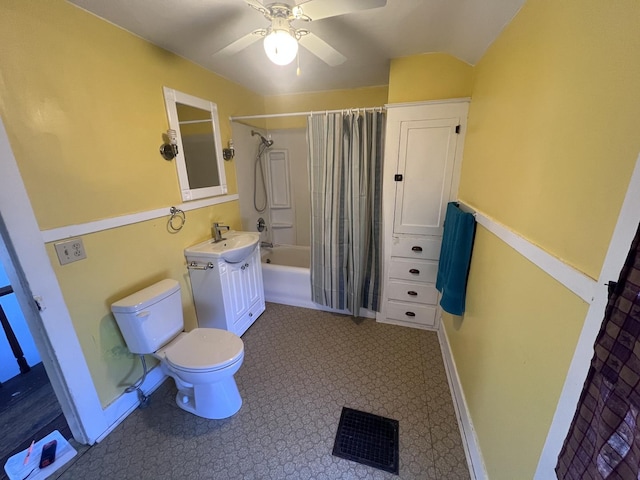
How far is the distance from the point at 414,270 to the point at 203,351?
5.74 feet

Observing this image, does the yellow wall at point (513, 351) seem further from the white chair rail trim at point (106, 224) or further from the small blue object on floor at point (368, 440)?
the white chair rail trim at point (106, 224)

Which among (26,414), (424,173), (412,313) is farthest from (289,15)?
(26,414)

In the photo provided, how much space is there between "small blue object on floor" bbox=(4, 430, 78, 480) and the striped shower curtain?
1921mm

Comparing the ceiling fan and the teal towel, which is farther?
the teal towel

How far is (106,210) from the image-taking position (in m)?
1.44

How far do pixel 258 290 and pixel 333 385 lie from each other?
116cm

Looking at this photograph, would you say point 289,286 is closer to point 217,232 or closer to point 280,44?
point 217,232

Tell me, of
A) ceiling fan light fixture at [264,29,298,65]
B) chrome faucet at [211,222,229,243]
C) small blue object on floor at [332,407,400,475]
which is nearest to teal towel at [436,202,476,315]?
small blue object on floor at [332,407,400,475]

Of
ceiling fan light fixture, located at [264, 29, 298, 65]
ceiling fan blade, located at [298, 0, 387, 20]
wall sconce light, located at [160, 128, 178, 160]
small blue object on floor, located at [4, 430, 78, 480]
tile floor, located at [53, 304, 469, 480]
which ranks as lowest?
tile floor, located at [53, 304, 469, 480]

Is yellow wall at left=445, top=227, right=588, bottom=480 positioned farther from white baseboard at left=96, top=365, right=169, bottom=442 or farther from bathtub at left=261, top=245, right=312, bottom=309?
white baseboard at left=96, top=365, right=169, bottom=442

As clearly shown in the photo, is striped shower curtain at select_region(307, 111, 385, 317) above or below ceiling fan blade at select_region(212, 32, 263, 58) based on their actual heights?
below

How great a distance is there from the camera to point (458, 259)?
62.2 inches

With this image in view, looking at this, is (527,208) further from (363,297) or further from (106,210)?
(106,210)

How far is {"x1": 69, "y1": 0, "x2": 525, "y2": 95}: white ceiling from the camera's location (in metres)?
1.29
